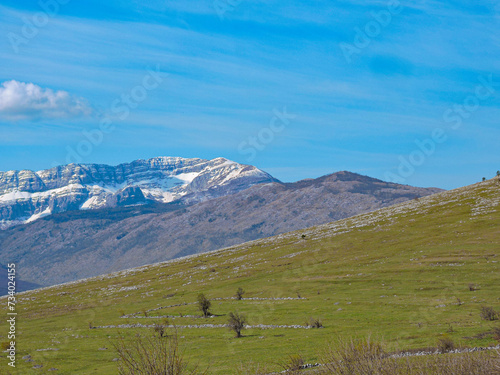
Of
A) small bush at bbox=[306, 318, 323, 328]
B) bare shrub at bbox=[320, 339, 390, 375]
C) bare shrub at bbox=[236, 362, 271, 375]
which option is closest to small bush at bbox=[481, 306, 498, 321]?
small bush at bbox=[306, 318, 323, 328]

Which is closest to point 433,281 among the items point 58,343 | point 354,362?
point 58,343

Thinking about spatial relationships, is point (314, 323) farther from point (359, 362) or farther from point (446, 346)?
point (359, 362)

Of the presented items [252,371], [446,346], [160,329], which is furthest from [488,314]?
[160,329]

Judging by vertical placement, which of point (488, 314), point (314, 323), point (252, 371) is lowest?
point (252, 371)

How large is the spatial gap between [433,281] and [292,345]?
35.2 m

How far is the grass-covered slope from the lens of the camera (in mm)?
50875

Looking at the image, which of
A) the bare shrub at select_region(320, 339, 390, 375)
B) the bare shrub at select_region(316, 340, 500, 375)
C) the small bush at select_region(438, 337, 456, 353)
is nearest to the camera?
the bare shrub at select_region(316, 340, 500, 375)

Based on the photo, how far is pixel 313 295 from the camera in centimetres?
8450

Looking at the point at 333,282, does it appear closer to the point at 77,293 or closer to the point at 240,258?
the point at 240,258

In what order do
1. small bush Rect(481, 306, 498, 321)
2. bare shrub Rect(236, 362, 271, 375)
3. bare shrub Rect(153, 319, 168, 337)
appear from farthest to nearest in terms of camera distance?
bare shrub Rect(153, 319, 168, 337) < small bush Rect(481, 306, 498, 321) < bare shrub Rect(236, 362, 271, 375)

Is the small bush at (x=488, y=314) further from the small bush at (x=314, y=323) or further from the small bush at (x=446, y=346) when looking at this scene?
the small bush at (x=314, y=323)

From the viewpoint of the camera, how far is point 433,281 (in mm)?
75875

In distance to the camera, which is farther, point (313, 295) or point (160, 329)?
point (313, 295)

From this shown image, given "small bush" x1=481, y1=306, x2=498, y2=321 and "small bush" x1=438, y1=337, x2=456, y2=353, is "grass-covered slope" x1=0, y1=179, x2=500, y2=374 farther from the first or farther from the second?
"small bush" x1=438, y1=337, x2=456, y2=353
